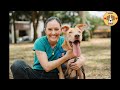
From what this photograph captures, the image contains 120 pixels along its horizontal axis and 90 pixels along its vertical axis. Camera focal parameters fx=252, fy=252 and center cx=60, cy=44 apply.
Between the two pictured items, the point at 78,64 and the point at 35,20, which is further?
the point at 35,20

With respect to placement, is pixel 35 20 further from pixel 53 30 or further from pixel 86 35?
pixel 86 35

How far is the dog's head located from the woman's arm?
0.09 metres

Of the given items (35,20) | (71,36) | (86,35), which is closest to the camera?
(71,36)

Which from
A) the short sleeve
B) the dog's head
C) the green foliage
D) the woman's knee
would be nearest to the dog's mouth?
the dog's head

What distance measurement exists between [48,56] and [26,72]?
1.17 feet

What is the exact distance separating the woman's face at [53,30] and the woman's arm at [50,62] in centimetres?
22

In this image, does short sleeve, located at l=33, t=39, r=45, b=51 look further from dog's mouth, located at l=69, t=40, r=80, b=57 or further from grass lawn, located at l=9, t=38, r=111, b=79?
dog's mouth, located at l=69, t=40, r=80, b=57

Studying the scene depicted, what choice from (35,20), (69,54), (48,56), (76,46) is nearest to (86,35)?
(76,46)

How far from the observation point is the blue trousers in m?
3.23

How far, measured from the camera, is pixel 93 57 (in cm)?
335

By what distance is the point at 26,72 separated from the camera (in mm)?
3270

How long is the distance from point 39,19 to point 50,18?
212 mm
